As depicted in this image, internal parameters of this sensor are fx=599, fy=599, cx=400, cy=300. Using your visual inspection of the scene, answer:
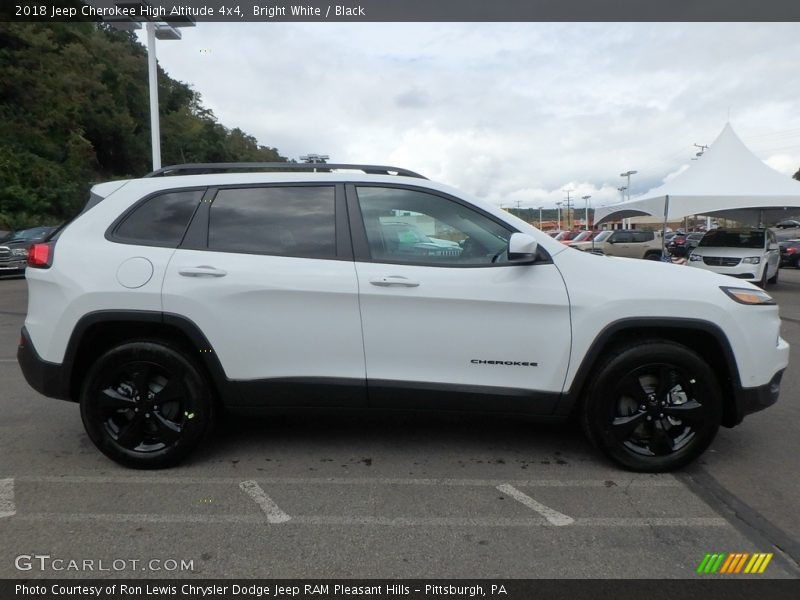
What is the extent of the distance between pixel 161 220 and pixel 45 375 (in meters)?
1.14

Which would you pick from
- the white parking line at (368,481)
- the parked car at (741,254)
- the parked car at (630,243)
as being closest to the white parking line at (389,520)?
the white parking line at (368,481)

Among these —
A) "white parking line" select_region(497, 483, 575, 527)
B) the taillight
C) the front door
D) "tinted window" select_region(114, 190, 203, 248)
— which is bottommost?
"white parking line" select_region(497, 483, 575, 527)

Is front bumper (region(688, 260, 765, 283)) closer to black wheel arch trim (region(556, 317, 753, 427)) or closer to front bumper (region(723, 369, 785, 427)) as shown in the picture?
front bumper (region(723, 369, 785, 427))

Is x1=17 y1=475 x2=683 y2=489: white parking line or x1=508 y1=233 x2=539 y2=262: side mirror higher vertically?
x1=508 y1=233 x2=539 y2=262: side mirror

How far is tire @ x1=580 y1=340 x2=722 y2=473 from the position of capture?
3371mm

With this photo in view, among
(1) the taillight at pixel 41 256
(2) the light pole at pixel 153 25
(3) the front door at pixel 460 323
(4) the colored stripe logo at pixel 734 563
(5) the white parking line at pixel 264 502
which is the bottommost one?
(5) the white parking line at pixel 264 502

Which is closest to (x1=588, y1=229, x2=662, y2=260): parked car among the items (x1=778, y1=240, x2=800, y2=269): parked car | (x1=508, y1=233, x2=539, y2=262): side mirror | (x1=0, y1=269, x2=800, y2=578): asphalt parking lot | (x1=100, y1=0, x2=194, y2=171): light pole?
(x1=778, y1=240, x2=800, y2=269): parked car

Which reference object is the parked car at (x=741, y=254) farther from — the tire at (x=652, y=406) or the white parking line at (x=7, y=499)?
the white parking line at (x=7, y=499)

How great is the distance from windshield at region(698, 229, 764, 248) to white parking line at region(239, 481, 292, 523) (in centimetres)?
1479

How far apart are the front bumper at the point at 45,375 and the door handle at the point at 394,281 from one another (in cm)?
193

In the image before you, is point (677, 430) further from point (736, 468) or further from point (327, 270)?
point (327, 270)

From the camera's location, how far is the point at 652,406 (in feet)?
11.3

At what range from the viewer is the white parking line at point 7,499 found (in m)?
3.04
